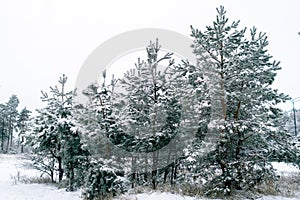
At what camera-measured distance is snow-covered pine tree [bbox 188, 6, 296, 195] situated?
10.5 m

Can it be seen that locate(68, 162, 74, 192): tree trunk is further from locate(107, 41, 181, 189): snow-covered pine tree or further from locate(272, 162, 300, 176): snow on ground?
locate(272, 162, 300, 176): snow on ground

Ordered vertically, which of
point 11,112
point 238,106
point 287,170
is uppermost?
point 11,112

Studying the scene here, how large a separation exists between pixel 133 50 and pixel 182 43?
12.1 ft

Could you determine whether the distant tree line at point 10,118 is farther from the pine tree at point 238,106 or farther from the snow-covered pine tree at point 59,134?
the pine tree at point 238,106

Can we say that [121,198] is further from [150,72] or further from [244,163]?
[150,72]

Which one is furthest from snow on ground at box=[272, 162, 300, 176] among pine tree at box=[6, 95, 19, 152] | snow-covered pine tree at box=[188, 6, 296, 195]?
pine tree at box=[6, 95, 19, 152]

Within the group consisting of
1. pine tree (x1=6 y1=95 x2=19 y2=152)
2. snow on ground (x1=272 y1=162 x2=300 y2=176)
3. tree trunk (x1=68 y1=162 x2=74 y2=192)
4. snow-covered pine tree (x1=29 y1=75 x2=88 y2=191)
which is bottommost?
snow on ground (x1=272 y1=162 x2=300 y2=176)

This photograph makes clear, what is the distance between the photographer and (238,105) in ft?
37.0

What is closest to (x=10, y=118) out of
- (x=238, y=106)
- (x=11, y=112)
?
(x=11, y=112)

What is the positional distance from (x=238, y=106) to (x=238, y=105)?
4 centimetres

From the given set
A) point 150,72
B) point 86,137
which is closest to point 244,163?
point 150,72

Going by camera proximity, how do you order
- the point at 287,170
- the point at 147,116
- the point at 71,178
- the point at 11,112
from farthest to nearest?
the point at 11,112, the point at 287,170, the point at 71,178, the point at 147,116

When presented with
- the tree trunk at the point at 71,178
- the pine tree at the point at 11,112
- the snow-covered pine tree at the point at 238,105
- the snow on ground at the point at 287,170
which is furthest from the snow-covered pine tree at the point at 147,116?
the pine tree at the point at 11,112

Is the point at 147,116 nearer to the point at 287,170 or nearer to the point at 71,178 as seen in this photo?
the point at 71,178
